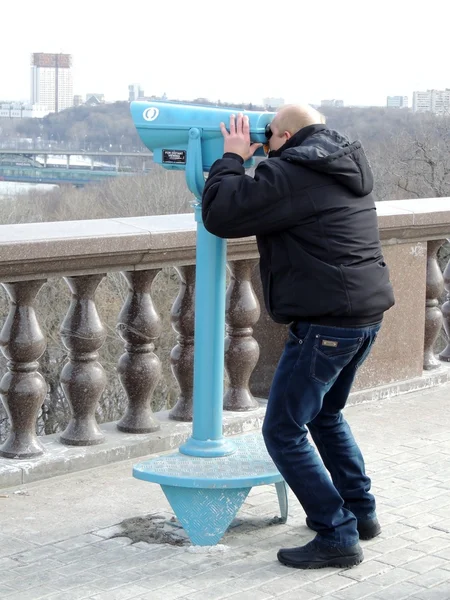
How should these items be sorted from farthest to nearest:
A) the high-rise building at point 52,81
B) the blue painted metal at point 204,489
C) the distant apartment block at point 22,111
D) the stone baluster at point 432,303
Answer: the high-rise building at point 52,81, the distant apartment block at point 22,111, the stone baluster at point 432,303, the blue painted metal at point 204,489

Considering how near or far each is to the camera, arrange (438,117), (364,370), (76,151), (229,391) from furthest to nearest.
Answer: (76,151) → (438,117) → (364,370) → (229,391)

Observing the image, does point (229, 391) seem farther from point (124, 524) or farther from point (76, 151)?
point (76, 151)

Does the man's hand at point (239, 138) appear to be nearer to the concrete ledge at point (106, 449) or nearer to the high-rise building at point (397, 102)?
the concrete ledge at point (106, 449)

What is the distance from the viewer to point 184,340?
17.1 ft

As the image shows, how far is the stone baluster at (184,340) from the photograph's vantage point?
5121mm

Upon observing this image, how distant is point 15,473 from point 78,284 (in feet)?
2.89

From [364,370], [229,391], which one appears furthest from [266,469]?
[364,370]

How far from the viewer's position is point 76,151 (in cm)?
6244

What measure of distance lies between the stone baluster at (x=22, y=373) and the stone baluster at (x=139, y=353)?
0.53 meters

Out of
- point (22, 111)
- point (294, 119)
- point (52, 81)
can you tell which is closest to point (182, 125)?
point (294, 119)

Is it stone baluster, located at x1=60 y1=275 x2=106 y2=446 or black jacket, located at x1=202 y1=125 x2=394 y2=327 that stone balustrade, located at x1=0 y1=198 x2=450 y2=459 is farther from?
black jacket, located at x1=202 y1=125 x2=394 y2=327

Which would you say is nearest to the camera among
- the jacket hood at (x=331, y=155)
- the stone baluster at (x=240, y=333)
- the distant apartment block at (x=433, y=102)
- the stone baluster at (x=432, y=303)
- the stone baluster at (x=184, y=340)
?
the jacket hood at (x=331, y=155)

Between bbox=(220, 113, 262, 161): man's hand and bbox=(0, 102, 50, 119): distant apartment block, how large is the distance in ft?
207

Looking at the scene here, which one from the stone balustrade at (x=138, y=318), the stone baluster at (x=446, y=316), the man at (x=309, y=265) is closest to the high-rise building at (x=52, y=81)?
the stone baluster at (x=446, y=316)
